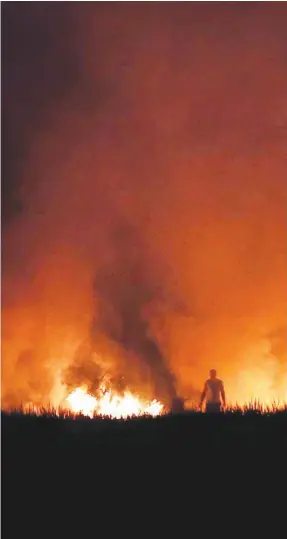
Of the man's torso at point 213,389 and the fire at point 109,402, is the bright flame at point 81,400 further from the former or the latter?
the man's torso at point 213,389

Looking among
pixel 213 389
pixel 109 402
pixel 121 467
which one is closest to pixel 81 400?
pixel 109 402

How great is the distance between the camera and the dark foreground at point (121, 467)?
5129 mm

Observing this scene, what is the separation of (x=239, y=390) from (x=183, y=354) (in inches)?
70.1

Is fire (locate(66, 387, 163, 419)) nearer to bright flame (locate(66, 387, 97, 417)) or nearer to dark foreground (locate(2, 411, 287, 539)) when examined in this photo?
bright flame (locate(66, 387, 97, 417))

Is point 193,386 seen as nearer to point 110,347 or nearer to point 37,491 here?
point 110,347

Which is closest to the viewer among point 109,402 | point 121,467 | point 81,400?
point 121,467

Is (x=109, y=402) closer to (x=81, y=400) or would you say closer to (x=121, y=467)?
(x=81, y=400)

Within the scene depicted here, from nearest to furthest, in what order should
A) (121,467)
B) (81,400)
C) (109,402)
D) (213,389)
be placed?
(121,467) → (213,389) → (109,402) → (81,400)

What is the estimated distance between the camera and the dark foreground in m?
5.13

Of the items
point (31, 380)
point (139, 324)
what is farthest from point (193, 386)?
point (31, 380)

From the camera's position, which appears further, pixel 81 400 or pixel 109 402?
pixel 81 400

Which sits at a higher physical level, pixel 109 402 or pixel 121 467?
pixel 109 402

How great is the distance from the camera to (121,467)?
215 inches

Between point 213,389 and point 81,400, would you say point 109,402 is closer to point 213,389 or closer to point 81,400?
point 81,400
